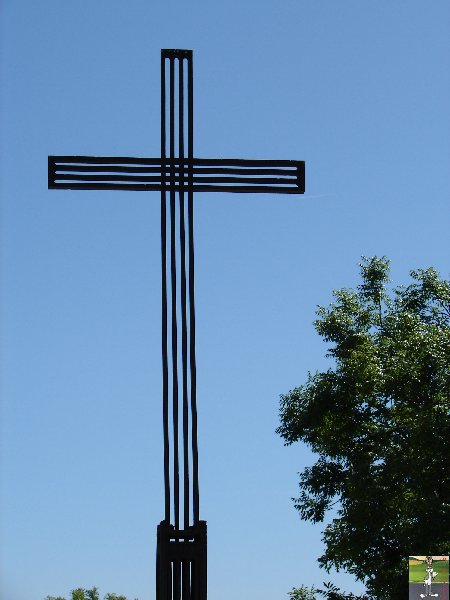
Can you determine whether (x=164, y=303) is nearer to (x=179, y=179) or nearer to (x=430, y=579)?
(x=179, y=179)

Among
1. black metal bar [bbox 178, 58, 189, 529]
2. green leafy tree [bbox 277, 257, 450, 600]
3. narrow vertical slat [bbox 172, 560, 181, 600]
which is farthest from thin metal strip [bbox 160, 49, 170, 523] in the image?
green leafy tree [bbox 277, 257, 450, 600]

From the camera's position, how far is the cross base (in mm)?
7793

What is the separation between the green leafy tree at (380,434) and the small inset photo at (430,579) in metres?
2.09

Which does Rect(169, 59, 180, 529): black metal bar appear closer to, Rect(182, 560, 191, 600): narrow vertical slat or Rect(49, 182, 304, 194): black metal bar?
Rect(49, 182, 304, 194): black metal bar

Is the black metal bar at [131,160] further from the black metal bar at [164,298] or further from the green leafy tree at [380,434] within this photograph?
the green leafy tree at [380,434]

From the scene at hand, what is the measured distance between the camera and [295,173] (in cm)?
902

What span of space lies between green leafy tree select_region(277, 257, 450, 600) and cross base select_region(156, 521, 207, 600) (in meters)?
10.6

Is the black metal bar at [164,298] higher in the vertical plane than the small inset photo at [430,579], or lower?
higher

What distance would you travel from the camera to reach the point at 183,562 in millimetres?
7832

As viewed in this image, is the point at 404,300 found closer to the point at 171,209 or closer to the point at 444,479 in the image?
the point at 444,479

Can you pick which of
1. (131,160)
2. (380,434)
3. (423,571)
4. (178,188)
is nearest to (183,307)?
(178,188)

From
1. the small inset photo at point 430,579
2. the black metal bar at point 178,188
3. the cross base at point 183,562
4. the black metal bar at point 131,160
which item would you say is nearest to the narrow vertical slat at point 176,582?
the cross base at point 183,562

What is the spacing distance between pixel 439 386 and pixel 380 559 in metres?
3.38

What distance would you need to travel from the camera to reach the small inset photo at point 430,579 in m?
14.1
